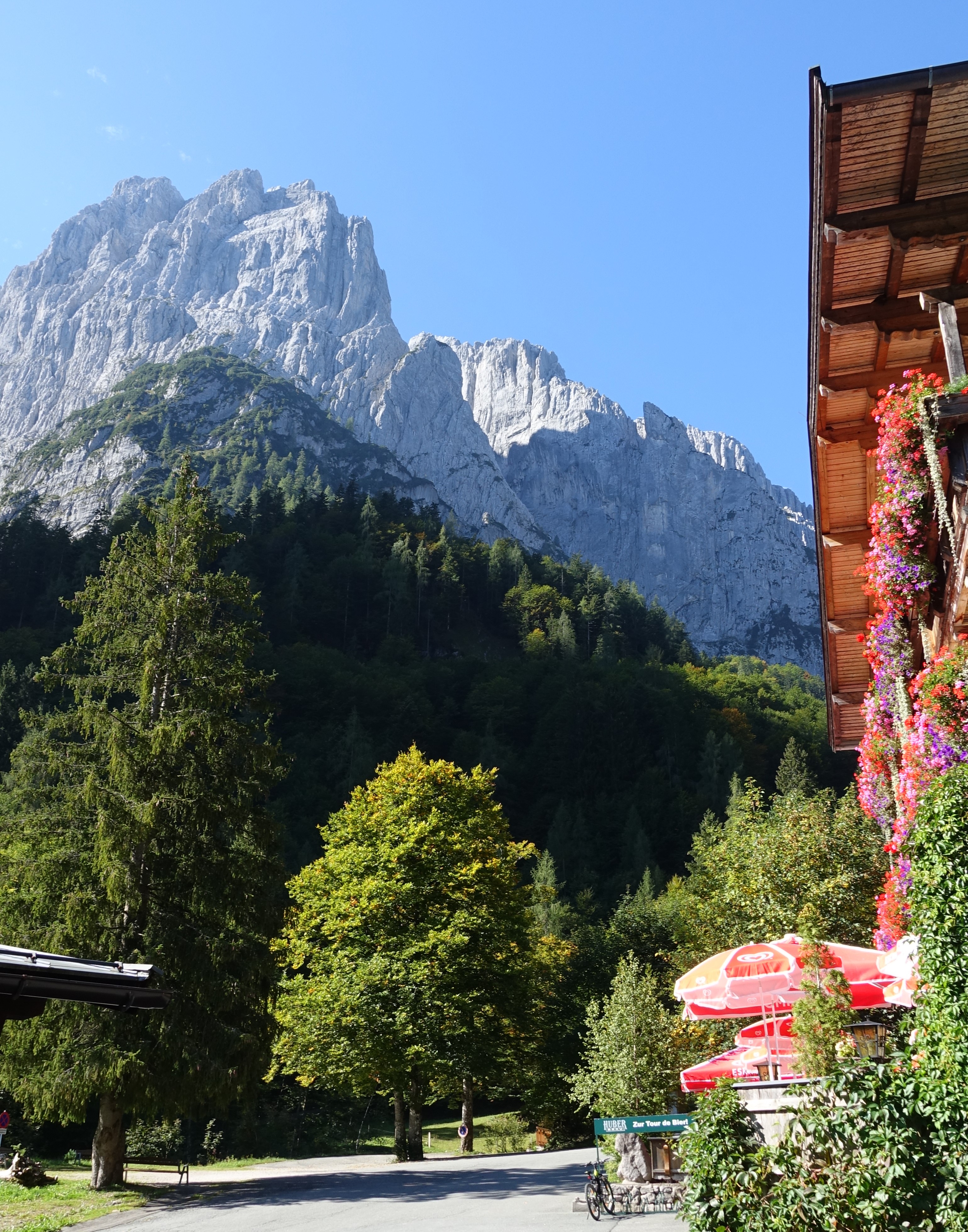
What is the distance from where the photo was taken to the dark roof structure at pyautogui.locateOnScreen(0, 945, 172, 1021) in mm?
6383

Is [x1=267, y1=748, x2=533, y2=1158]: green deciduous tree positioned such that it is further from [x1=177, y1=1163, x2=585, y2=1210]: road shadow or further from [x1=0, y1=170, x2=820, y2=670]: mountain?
[x1=0, y1=170, x2=820, y2=670]: mountain

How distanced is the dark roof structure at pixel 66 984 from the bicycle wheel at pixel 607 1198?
30.1 feet

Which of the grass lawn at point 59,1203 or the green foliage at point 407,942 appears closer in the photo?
the grass lawn at point 59,1203

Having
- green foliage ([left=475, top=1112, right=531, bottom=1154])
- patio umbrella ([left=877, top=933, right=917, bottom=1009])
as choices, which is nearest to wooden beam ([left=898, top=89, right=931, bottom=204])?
patio umbrella ([left=877, top=933, right=917, bottom=1009])

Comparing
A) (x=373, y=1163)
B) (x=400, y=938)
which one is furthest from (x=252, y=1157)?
(x=400, y=938)

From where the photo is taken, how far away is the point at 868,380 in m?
11.1

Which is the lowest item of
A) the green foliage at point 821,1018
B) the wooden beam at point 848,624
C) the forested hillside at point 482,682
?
the green foliage at point 821,1018

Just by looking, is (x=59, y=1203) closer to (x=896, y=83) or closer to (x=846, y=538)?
(x=846, y=538)

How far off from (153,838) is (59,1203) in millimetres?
5832

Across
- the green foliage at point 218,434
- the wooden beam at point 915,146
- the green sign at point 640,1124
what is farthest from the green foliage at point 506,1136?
the green foliage at point 218,434

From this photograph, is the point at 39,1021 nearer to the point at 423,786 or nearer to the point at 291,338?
the point at 423,786

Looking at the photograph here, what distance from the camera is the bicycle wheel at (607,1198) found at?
13.6m

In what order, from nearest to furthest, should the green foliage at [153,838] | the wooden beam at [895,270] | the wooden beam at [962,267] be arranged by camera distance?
the wooden beam at [895,270]
the wooden beam at [962,267]
the green foliage at [153,838]

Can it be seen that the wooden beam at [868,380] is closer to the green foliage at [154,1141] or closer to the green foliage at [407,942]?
the green foliage at [407,942]
